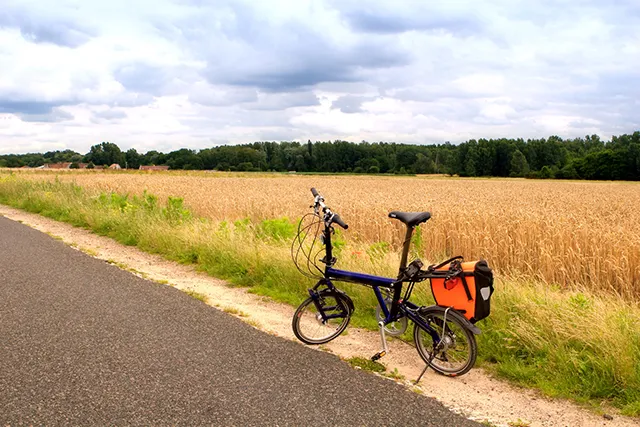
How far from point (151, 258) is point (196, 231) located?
3.68 feet

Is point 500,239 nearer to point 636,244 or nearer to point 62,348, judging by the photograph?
point 636,244

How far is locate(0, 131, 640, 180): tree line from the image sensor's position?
124 m

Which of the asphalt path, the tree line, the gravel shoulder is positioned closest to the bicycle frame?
the gravel shoulder

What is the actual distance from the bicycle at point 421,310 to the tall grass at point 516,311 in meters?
0.60

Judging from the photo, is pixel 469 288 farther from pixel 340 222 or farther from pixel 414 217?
pixel 340 222

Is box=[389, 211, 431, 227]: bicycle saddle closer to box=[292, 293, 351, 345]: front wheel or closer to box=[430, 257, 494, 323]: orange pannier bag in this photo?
box=[430, 257, 494, 323]: orange pannier bag

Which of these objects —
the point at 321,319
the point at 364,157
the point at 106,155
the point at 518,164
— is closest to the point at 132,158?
the point at 106,155

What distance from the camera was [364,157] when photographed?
480ft

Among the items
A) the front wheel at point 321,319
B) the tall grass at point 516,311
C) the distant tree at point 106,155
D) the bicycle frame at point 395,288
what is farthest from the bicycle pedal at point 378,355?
the distant tree at point 106,155

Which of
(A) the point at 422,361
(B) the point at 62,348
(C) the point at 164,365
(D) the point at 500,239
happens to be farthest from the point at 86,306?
(D) the point at 500,239

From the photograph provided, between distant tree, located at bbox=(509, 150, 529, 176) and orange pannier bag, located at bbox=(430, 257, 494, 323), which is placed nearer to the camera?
orange pannier bag, located at bbox=(430, 257, 494, 323)

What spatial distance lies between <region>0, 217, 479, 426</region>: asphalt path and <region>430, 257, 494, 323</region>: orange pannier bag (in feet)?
3.02

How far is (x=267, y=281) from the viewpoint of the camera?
887 cm

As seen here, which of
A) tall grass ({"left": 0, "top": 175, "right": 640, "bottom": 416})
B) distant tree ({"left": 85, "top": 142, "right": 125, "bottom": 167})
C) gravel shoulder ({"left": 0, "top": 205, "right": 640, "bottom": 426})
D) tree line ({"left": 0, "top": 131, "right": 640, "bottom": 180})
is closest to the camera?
gravel shoulder ({"left": 0, "top": 205, "right": 640, "bottom": 426})
